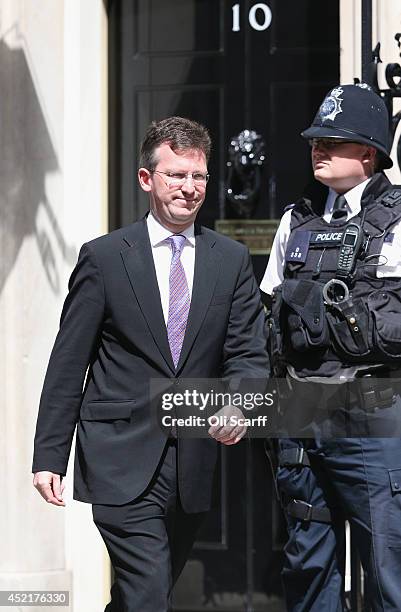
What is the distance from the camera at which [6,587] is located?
18.0 ft

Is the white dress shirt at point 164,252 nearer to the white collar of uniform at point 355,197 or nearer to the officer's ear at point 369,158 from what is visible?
the white collar of uniform at point 355,197

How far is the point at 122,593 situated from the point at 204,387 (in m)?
0.74

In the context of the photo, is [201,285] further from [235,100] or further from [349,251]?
[235,100]

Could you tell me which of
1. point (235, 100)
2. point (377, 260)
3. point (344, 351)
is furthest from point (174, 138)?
point (235, 100)

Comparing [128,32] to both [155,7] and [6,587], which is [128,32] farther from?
[6,587]

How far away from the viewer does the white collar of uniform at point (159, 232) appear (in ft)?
13.9

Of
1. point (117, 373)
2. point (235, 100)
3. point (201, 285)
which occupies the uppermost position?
point (235, 100)

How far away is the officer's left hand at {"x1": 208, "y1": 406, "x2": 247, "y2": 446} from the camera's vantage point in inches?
160

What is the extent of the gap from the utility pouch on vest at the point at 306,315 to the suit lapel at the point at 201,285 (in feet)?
0.99

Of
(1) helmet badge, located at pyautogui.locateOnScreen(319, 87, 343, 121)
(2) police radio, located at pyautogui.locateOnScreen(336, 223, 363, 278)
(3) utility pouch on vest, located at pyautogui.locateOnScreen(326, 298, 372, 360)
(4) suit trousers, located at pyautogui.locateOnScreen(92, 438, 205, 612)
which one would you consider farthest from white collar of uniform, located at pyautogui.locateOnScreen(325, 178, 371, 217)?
(4) suit trousers, located at pyautogui.locateOnScreen(92, 438, 205, 612)

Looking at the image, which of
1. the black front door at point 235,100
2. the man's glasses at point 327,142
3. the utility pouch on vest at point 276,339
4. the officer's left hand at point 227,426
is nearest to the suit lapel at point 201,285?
the officer's left hand at point 227,426

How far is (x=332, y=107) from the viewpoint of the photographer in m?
4.41

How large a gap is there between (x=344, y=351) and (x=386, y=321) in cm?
18

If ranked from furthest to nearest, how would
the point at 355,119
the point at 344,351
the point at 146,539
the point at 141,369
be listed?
the point at 355,119, the point at 344,351, the point at 141,369, the point at 146,539
